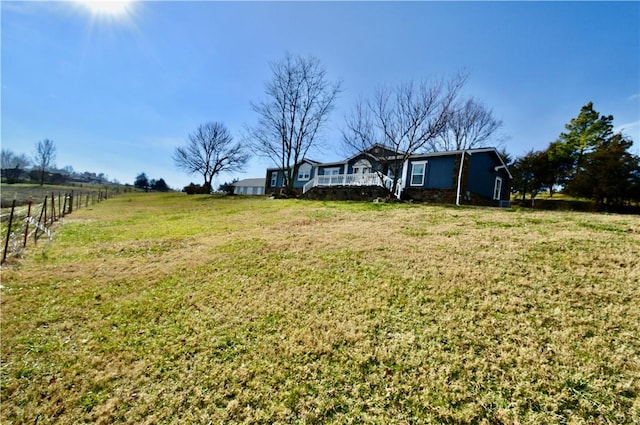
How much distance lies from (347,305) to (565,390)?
2340 millimetres

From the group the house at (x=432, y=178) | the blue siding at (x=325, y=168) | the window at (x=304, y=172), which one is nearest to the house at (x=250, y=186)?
the window at (x=304, y=172)

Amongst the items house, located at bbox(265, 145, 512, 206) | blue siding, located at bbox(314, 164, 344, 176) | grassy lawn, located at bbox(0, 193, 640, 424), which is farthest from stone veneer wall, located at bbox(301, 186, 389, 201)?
grassy lawn, located at bbox(0, 193, 640, 424)

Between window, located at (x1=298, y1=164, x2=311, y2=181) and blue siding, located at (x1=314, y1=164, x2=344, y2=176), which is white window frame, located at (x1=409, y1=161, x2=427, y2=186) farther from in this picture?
window, located at (x1=298, y1=164, x2=311, y2=181)

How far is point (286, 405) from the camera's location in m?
2.43

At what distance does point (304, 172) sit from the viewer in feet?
87.1

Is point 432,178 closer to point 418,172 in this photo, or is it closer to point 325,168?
point 418,172

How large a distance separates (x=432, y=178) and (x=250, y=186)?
40.2 m

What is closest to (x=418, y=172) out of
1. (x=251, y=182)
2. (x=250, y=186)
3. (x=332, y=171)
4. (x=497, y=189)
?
(x=497, y=189)

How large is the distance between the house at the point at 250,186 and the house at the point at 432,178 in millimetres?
31300

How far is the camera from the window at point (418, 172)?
16359mm

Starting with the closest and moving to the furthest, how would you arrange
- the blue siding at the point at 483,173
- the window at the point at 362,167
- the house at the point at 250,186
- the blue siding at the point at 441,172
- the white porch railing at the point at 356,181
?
the blue siding at the point at 441,172 < the blue siding at the point at 483,173 < the white porch railing at the point at 356,181 < the window at the point at 362,167 < the house at the point at 250,186

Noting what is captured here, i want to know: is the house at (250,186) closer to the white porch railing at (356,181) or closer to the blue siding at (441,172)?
the white porch railing at (356,181)

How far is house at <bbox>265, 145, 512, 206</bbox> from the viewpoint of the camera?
14836 mm

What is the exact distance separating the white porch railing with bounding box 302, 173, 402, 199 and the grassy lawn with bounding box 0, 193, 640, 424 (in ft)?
33.1
